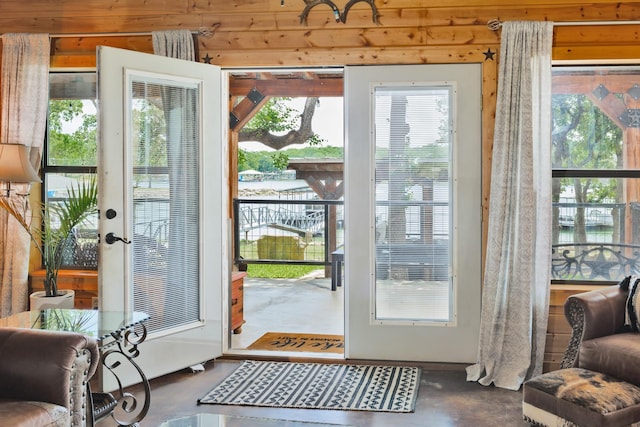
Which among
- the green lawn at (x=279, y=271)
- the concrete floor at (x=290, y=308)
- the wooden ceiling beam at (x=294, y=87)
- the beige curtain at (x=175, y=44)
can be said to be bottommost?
the concrete floor at (x=290, y=308)

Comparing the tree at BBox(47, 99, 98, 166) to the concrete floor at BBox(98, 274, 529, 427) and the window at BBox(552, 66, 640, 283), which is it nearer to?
the concrete floor at BBox(98, 274, 529, 427)

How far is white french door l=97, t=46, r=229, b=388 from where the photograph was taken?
4012 mm

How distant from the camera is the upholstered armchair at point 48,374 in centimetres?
252

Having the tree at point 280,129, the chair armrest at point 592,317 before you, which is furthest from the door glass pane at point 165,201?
the tree at point 280,129

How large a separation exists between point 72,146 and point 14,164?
0.85m

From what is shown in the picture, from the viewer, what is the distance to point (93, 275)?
4.79 meters

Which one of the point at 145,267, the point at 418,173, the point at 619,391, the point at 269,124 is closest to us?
the point at 619,391

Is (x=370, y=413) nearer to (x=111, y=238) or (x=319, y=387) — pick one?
(x=319, y=387)

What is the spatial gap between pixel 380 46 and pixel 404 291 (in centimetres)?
169

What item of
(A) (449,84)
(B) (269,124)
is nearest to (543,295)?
A: (A) (449,84)

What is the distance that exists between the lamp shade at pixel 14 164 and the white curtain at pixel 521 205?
3.00 metres

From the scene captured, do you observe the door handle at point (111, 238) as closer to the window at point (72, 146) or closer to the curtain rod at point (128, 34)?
the window at point (72, 146)

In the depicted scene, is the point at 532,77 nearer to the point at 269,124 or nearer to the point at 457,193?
the point at 457,193

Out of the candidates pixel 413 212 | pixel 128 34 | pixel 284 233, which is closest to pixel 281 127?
pixel 284 233
